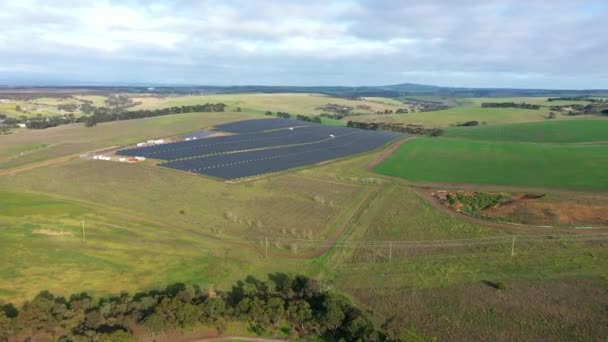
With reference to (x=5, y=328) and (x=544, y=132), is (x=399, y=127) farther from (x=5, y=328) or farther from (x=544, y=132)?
(x=5, y=328)

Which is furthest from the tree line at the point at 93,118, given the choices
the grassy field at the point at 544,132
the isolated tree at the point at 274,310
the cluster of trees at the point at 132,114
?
the isolated tree at the point at 274,310

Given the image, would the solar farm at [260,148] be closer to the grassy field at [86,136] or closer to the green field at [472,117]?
the grassy field at [86,136]

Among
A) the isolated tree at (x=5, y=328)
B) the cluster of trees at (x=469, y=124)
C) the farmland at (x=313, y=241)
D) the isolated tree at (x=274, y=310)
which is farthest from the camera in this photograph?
the cluster of trees at (x=469, y=124)

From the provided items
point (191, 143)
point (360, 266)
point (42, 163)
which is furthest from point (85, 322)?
point (191, 143)

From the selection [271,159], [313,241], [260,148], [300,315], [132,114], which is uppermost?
[132,114]

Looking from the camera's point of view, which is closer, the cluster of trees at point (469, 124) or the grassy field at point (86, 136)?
the grassy field at point (86, 136)

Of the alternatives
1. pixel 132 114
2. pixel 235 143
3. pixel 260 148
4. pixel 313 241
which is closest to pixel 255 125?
pixel 235 143

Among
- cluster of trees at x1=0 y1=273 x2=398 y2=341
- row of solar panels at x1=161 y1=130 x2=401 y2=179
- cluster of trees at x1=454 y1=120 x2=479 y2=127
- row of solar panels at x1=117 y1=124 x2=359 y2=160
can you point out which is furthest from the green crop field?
cluster of trees at x1=0 y1=273 x2=398 y2=341
